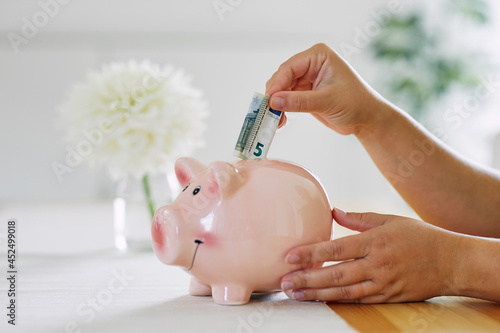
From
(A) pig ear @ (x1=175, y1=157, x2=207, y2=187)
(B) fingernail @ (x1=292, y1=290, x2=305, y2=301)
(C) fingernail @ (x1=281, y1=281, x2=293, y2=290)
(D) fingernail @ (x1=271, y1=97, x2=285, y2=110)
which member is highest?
(D) fingernail @ (x1=271, y1=97, x2=285, y2=110)

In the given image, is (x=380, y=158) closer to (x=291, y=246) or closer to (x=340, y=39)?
(x=291, y=246)

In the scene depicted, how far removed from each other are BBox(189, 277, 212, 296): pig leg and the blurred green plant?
3.22 m

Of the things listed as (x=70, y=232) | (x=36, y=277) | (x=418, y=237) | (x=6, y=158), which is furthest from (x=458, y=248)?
(x=6, y=158)

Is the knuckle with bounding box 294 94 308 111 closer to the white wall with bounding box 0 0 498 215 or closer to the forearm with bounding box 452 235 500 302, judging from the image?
the forearm with bounding box 452 235 500 302

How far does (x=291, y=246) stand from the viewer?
785 mm

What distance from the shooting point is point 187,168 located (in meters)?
0.87

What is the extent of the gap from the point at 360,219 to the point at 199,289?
0.26m

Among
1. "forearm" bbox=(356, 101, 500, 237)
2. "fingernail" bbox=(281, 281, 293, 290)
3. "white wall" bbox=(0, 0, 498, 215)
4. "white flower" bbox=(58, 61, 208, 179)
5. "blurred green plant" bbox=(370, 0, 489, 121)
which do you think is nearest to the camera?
"fingernail" bbox=(281, 281, 293, 290)

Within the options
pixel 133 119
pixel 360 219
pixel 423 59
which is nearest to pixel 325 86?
pixel 360 219

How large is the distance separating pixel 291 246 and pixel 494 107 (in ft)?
12.4

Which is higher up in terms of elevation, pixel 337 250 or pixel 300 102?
pixel 300 102

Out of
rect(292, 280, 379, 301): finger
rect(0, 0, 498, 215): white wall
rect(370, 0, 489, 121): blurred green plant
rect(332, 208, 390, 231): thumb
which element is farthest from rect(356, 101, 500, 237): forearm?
rect(0, 0, 498, 215): white wall

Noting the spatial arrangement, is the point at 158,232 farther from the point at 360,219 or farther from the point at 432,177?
the point at 432,177

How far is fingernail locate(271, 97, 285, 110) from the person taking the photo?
872 mm
